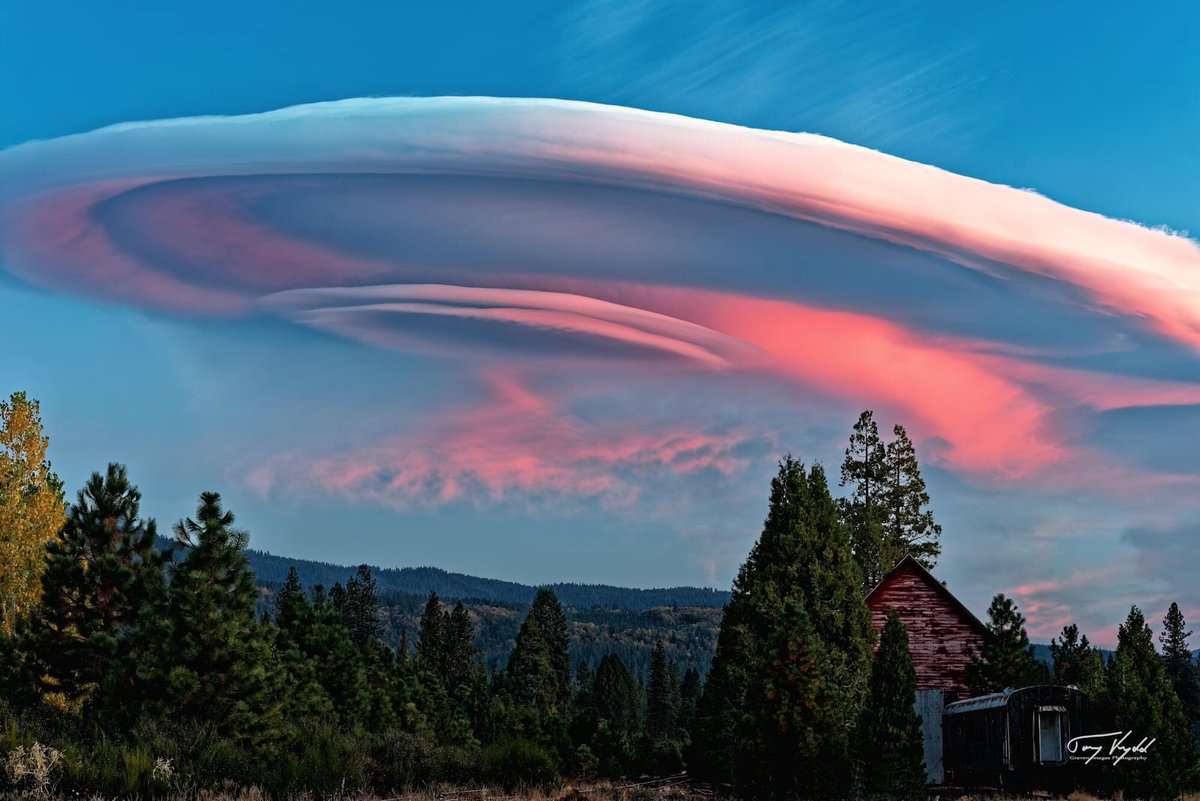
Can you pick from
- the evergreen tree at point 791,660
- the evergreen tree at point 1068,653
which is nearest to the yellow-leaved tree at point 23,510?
the evergreen tree at point 791,660

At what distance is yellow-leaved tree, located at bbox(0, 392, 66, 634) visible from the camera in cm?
4472

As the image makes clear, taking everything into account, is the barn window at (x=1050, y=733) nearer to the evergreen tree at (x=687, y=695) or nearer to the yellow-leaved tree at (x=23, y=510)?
the yellow-leaved tree at (x=23, y=510)

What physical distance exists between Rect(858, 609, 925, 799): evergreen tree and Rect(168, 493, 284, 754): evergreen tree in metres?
17.0

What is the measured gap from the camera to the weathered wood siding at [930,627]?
45.8 meters

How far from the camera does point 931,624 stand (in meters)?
46.5

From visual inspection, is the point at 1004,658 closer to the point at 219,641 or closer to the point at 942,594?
the point at 942,594

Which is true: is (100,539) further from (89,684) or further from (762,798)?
(762,798)

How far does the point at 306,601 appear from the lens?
52.6 metres

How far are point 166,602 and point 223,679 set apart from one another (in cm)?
316

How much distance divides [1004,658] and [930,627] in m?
3.04

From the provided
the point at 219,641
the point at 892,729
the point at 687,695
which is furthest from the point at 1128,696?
the point at 687,695

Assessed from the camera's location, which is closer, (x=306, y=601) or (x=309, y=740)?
(x=309, y=740)

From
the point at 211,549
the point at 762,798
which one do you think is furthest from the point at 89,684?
the point at 762,798
